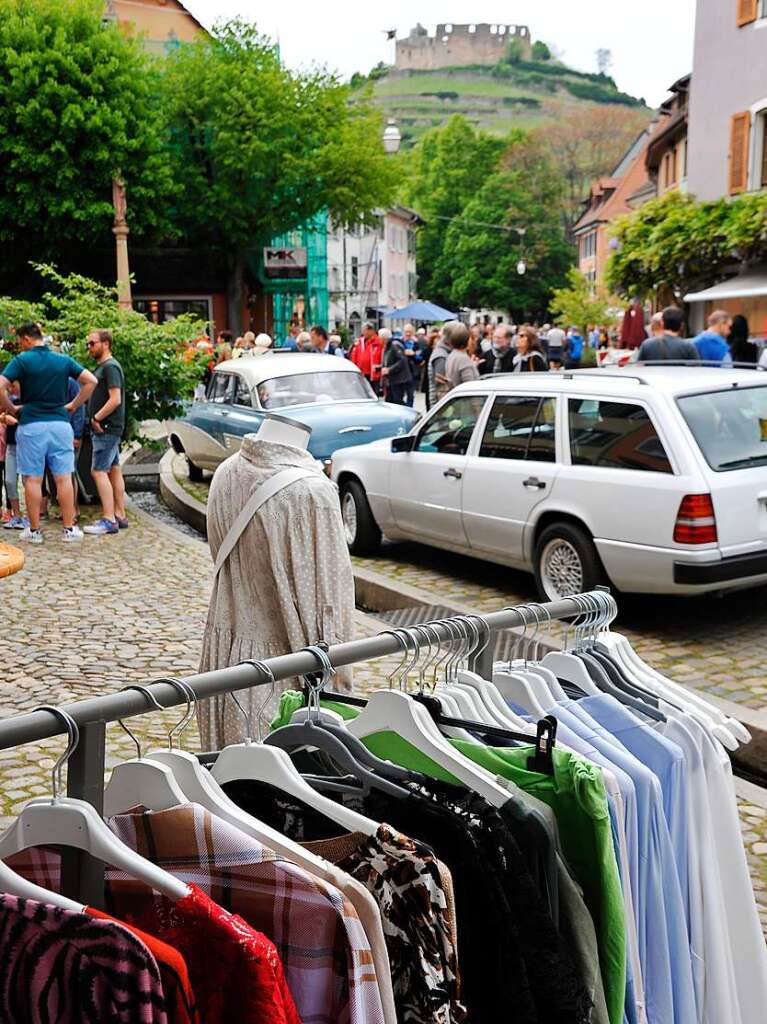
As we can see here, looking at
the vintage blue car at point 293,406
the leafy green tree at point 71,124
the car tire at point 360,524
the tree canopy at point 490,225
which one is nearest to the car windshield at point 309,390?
the vintage blue car at point 293,406

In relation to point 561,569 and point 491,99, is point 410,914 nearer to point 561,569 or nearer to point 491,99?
point 561,569

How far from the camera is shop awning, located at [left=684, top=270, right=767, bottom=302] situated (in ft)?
77.0

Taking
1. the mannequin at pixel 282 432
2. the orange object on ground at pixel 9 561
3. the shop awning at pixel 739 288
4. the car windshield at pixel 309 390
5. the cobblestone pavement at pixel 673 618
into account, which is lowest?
the cobblestone pavement at pixel 673 618

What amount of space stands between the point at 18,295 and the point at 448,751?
39446 mm

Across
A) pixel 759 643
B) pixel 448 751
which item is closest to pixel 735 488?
pixel 759 643

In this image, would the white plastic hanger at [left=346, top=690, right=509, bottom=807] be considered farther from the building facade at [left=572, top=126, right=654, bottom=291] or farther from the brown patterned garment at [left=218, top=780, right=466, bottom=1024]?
the building facade at [left=572, top=126, right=654, bottom=291]

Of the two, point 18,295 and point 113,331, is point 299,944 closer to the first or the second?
point 113,331

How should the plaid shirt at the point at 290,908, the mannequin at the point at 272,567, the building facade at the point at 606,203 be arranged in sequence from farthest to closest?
the building facade at the point at 606,203 → the mannequin at the point at 272,567 → the plaid shirt at the point at 290,908

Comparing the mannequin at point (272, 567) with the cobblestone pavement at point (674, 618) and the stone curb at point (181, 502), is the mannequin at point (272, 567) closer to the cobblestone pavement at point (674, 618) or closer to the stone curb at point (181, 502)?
the cobblestone pavement at point (674, 618)

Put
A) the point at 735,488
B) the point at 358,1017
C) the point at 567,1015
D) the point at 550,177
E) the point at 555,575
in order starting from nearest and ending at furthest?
1. the point at 358,1017
2. the point at 567,1015
3. the point at 735,488
4. the point at 555,575
5. the point at 550,177

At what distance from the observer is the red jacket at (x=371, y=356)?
24.7 meters

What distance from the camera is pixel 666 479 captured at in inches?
302

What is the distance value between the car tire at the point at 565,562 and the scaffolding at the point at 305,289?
35792 mm

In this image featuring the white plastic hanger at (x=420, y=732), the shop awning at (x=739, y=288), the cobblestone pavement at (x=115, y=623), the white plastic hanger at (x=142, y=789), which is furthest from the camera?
the shop awning at (x=739, y=288)
